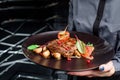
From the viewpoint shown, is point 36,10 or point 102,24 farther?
point 36,10

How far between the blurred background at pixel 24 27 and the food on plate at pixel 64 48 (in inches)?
29.7

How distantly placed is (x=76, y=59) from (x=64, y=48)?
0.28 ft

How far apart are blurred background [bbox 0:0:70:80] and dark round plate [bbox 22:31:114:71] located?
2.41 feet

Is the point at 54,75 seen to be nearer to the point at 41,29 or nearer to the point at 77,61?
the point at 41,29

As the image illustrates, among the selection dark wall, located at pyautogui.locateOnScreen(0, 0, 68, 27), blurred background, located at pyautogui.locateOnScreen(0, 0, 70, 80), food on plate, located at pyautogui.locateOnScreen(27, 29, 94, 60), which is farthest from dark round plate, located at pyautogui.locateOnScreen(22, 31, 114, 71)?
dark wall, located at pyautogui.locateOnScreen(0, 0, 68, 27)

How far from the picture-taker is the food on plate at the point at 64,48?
84 centimetres

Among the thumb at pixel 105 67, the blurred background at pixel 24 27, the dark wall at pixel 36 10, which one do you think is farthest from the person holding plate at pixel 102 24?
the dark wall at pixel 36 10

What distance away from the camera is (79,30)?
1.00m

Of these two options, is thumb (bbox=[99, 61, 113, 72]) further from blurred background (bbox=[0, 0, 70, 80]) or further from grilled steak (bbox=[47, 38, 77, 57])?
blurred background (bbox=[0, 0, 70, 80])

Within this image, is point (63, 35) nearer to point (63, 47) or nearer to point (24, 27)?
point (63, 47)

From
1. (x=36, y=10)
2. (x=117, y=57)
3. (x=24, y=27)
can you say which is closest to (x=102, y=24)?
(x=117, y=57)

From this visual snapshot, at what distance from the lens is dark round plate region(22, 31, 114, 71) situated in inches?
30.6

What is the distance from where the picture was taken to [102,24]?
912 millimetres

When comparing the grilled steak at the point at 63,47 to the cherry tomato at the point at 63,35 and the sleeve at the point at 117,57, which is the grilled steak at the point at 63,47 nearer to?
the cherry tomato at the point at 63,35
